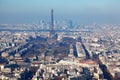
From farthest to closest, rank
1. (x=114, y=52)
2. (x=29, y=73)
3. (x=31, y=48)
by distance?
(x=31, y=48)
(x=114, y=52)
(x=29, y=73)

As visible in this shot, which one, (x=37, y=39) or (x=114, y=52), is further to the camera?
(x=37, y=39)

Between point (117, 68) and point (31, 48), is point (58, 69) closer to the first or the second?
point (117, 68)

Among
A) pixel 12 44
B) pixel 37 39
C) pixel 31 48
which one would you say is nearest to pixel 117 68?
pixel 31 48

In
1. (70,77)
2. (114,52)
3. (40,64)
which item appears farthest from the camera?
(114,52)

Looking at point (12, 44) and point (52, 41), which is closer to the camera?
point (12, 44)

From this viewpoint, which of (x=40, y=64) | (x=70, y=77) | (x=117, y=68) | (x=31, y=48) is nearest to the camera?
(x=70, y=77)

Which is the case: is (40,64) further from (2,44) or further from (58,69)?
(2,44)

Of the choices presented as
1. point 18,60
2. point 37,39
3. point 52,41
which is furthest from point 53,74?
point 37,39

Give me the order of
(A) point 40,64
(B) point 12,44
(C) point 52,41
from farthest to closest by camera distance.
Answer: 1. (C) point 52,41
2. (B) point 12,44
3. (A) point 40,64
